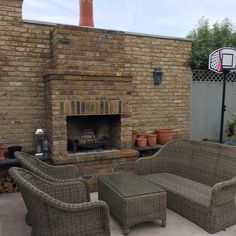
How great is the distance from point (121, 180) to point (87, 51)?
6.72ft

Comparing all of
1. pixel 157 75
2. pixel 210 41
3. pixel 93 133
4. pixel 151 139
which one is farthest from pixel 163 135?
pixel 210 41

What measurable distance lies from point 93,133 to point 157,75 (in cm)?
171

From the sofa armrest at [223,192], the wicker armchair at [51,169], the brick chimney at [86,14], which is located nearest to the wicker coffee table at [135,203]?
the sofa armrest at [223,192]

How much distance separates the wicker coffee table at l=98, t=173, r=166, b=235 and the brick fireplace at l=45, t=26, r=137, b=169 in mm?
1166

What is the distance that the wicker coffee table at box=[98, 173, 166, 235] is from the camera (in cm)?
266

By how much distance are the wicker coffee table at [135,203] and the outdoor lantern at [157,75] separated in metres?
2.49

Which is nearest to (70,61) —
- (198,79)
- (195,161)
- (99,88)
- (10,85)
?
(99,88)

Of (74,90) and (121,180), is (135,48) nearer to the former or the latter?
(74,90)

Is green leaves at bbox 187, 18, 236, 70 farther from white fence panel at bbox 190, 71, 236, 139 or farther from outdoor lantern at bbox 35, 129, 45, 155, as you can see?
→ outdoor lantern at bbox 35, 129, 45, 155

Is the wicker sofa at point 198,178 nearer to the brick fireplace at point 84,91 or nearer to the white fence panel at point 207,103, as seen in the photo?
the brick fireplace at point 84,91

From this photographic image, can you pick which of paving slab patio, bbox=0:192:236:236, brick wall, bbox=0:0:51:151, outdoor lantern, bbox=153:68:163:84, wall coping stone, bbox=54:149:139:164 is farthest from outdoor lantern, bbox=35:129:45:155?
outdoor lantern, bbox=153:68:163:84

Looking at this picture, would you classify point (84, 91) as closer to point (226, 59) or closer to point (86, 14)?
point (86, 14)

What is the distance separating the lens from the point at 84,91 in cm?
388

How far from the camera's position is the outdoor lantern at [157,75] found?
193 inches
